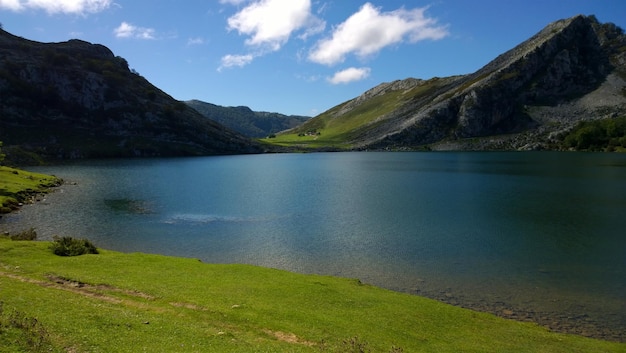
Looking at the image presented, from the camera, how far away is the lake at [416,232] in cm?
3596

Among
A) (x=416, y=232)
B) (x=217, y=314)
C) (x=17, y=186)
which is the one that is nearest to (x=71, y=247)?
(x=217, y=314)

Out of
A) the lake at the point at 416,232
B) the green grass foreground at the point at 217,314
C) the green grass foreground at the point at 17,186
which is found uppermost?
the green grass foreground at the point at 17,186

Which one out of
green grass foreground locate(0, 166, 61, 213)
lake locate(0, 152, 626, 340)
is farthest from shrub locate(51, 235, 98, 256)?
green grass foreground locate(0, 166, 61, 213)

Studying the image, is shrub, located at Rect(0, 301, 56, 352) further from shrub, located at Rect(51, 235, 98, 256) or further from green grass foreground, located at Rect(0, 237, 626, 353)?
shrub, located at Rect(51, 235, 98, 256)

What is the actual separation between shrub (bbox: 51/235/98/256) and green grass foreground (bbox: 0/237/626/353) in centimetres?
112

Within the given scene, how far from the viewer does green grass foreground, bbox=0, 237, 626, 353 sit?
1734 centimetres

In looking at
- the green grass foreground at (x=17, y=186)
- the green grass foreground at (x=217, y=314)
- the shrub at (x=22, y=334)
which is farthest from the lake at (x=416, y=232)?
the shrub at (x=22, y=334)

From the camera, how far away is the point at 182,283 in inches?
1142

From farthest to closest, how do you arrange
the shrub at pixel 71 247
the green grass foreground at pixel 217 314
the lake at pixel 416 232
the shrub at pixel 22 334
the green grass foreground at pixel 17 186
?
1. the green grass foreground at pixel 17 186
2. the lake at pixel 416 232
3. the shrub at pixel 71 247
4. the green grass foreground at pixel 217 314
5. the shrub at pixel 22 334

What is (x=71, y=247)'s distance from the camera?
36.4 m

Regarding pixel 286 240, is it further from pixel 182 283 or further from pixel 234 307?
pixel 234 307

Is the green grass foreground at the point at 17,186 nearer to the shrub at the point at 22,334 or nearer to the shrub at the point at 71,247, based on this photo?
the shrub at the point at 71,247

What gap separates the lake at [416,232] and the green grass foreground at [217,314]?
7266 millimetres

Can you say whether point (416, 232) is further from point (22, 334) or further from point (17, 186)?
point (17, 186)
